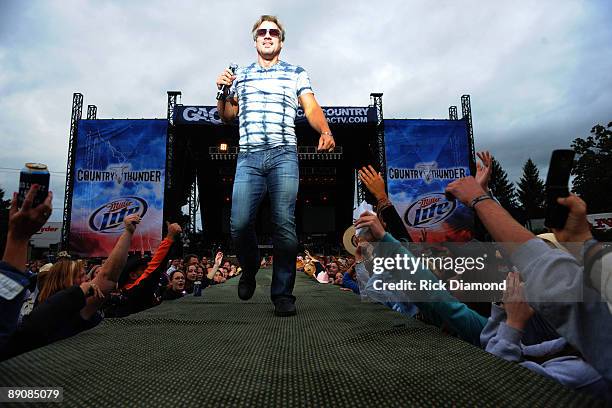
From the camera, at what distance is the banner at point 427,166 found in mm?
15195

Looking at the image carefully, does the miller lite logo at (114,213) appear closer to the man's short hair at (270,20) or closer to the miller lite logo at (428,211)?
the miller lite logo at (428,211)

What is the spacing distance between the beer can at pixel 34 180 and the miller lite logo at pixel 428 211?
1462 centimetres

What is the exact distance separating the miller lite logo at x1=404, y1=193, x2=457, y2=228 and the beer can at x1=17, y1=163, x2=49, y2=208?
14.6 m

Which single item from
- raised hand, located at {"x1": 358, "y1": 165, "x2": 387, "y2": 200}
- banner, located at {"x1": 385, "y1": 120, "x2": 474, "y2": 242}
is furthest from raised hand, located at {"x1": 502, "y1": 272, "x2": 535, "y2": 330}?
banner, located at {"x1": 385, "y1": 120, "x2": 474, "y2": 242}

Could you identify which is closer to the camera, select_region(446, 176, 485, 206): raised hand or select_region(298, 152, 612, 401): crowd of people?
select_region(298, 152, 612, 401): crowd of people

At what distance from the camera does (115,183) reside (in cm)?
1495

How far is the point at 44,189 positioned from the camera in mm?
1077

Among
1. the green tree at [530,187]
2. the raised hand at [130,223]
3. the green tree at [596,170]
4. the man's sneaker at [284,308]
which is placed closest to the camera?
the man's sneaker at [284,308]

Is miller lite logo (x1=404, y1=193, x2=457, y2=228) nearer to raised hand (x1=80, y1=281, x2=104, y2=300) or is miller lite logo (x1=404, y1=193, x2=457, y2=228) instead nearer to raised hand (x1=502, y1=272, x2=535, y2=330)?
raised hand (x1=502, y1=272, x2=535, y2=330)

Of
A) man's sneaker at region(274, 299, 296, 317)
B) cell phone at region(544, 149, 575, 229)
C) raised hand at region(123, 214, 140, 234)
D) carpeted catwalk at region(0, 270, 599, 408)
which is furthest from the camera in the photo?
raised hand at region(123, 214, 140, 234)

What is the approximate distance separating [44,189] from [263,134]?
152 centimetres

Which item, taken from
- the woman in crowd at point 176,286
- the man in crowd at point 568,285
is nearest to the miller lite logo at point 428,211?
the woman in crowd at point 176,286

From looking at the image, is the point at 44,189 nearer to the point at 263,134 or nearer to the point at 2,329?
the point at 2,329

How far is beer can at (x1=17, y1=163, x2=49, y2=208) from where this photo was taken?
1.04 m
